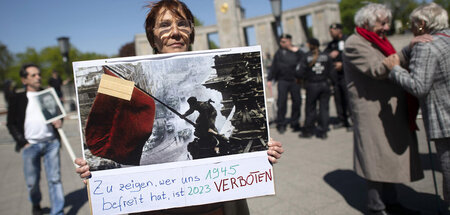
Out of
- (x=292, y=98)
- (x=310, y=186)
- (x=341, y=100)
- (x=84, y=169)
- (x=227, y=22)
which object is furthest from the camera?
(x=227, y=22)

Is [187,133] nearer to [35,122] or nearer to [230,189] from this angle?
[230,189]

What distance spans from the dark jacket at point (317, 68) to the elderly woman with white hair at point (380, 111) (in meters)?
3.71

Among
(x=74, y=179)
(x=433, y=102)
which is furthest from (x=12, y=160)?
(x=433, y=102)

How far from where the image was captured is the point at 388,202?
3.28 metres

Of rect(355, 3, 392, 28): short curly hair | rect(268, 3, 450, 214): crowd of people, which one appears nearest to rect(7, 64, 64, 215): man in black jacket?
rect(268, 3, 450, 214): crowd of people

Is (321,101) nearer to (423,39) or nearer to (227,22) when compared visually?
(423,39)

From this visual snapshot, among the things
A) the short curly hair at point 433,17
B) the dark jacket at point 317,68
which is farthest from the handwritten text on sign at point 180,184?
the dark jacket at point 317,68

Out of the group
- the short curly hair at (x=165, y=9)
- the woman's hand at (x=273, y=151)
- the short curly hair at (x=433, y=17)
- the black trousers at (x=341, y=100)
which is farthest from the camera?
the black trousers at (x=341, y=100)

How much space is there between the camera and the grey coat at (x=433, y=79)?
242cm

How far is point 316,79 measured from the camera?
677 centimetres

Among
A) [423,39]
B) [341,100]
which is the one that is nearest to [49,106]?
[423,39]

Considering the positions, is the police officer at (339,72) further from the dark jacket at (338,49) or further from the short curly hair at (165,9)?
the short curly hair at (165,9)

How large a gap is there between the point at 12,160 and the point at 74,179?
385 centimetres

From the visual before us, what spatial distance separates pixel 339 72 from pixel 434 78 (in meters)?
5.03
